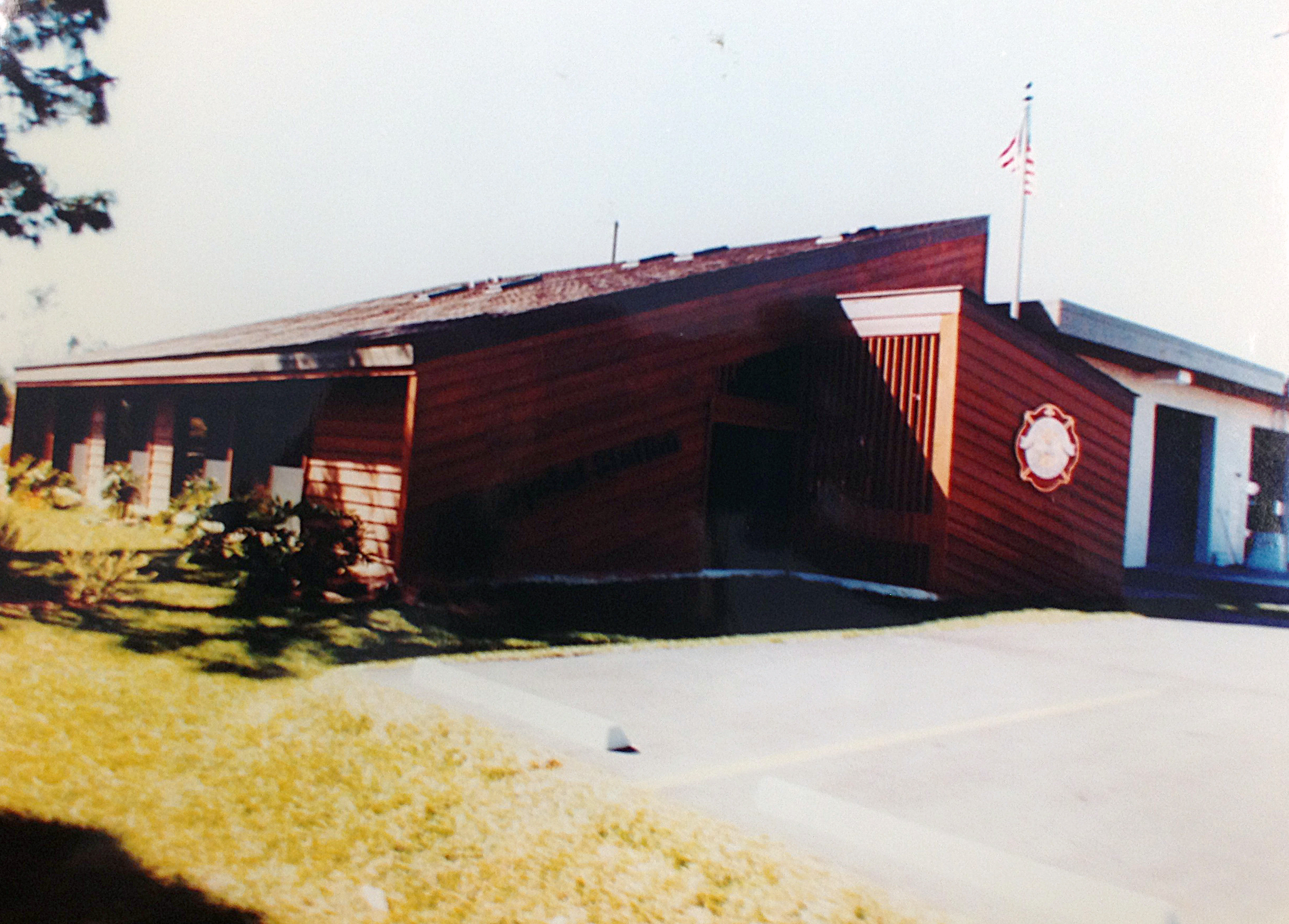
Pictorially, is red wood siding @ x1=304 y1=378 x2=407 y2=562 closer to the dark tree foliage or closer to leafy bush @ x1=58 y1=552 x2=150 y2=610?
leafy bush @ x1=58 y1=552 x2=150 y2=610

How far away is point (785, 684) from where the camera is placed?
580 centimetres

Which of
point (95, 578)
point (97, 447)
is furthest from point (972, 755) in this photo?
point (97, 447)

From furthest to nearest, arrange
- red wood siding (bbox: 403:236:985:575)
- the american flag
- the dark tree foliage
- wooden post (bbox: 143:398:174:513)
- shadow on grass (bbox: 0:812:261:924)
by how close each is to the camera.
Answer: wooden post (bbox: 143:398:174:513) → red wood siding (bbox: 403:236:985:575) → the american flag → the dark tree foliage → shadow on grass (bbox: 0:812:261:924)

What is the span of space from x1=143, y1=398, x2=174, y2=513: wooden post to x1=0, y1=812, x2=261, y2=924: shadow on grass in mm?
8622

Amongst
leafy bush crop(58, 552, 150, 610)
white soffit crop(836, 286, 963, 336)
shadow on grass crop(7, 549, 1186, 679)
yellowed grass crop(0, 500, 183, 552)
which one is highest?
white soffit crop(836, 286, 963, 336)

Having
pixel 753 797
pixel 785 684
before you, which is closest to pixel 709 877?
pixel 753 797

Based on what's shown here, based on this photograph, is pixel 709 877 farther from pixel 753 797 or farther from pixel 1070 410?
pixel 1070 410

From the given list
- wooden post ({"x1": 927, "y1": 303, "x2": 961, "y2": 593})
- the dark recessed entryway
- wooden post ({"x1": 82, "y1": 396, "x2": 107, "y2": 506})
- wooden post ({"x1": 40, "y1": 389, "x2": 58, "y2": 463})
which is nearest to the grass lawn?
wooden post ({"x1": 40, "y1": 389, "x2": 58, "y2": 463})

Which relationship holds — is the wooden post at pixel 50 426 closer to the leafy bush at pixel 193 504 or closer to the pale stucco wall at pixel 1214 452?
the leafy bush at pixel 193 504

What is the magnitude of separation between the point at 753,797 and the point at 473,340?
520 centimetres

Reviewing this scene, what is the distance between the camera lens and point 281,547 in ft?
23.0

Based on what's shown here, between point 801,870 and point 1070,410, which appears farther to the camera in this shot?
point 1070,410

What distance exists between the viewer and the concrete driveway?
310 centimetres

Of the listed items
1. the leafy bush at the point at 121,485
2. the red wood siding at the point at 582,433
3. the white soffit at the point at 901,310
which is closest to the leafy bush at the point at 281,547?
the red wood siding at the point at 582,433
